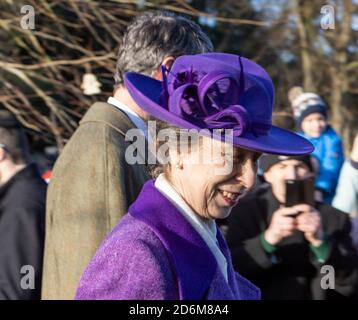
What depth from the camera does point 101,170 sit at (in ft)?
7.48

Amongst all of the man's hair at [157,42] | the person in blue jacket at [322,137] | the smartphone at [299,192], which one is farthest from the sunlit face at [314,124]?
the man's hair at [157,42]

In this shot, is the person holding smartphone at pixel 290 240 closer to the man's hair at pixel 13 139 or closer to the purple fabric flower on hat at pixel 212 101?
the man's hair at pixel 13 139

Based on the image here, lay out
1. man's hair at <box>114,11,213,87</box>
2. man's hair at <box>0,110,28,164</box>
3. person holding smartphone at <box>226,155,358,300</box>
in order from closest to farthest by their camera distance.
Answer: man's hair at <box>114,11,213,87</box>, person holding smartphone at <box>226,155,358,300</box>, man's hair at <box>0,110,28,164</box>

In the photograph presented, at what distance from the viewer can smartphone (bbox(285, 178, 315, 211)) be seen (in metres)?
3.17

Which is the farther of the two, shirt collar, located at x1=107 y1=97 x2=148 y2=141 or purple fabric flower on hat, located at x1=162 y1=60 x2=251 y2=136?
shirt collar, located at x1=107 y1=97 x2=148 y2=141

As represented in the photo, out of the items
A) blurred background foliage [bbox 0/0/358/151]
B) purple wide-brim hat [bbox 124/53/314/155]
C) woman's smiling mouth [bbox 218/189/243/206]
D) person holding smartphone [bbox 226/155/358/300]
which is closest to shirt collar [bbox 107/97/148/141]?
purple wide-brim hat [bbox 124/53/314/155]

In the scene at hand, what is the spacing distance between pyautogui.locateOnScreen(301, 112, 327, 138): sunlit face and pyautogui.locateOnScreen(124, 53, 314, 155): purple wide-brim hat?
3639 mm

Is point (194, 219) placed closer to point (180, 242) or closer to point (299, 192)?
point (180, 242)

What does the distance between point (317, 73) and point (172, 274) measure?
32.1 feet

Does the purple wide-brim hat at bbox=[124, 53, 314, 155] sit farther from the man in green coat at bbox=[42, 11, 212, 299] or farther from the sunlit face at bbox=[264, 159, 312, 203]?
the sunlit face at bbox=[264, 159, 312, 203]

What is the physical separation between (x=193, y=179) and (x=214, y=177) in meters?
0.05

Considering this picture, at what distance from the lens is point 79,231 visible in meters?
2.25

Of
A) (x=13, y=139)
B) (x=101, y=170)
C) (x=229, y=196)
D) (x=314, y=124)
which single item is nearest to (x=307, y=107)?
(x=314, y=124)

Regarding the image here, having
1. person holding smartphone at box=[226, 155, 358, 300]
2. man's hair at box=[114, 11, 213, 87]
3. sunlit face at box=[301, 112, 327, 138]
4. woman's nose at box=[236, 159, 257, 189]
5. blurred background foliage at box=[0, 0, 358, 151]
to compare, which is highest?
blurred background foliage at box=[0, 0, 358, 151]
